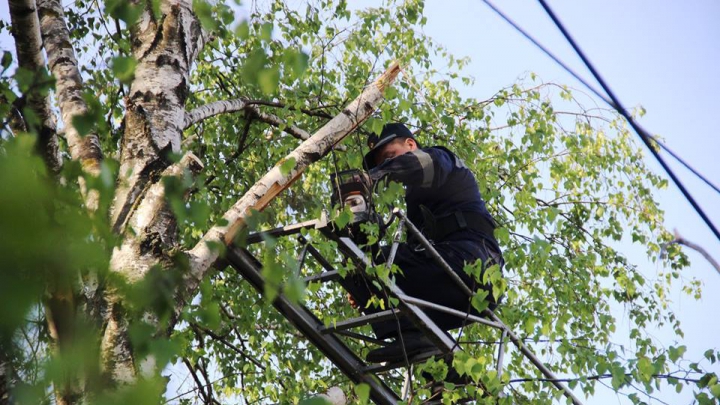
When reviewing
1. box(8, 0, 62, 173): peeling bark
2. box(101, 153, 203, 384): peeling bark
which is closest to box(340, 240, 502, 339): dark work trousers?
box(101, 153, 203, 384): peeling bark

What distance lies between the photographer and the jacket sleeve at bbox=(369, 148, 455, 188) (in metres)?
5.13

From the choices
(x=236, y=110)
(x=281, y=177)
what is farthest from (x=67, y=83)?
(x=236, y=110)

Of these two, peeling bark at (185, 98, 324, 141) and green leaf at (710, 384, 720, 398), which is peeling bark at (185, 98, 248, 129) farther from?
green leaf at (710, 384, 720, 398)

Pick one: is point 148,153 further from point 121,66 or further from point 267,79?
point 267,79

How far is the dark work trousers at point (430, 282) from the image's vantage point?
511 cm

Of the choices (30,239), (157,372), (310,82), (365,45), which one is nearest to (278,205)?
(310,82)

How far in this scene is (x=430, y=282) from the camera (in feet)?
16.8

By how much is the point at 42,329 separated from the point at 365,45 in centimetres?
602

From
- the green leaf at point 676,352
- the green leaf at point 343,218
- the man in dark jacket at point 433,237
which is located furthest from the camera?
the man in dark jacket at point 433,237

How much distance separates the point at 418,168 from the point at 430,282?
658 millimetres

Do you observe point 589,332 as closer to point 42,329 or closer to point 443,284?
point 443,284

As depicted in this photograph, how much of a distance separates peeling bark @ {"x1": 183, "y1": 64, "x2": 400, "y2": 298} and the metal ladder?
309mm

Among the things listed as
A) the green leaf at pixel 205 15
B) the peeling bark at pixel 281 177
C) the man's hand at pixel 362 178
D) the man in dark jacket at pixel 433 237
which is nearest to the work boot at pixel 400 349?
the man in dark jacket at pixel 433 237

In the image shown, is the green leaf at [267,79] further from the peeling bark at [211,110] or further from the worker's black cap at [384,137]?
the worker's black cap at [384,137]
